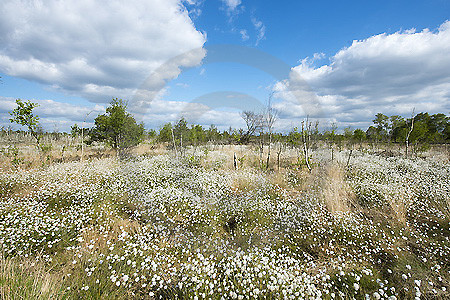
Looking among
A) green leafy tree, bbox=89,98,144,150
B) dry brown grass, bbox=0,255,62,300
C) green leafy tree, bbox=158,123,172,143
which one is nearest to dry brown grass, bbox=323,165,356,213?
dry brown grass, bbox=0,255,62,300

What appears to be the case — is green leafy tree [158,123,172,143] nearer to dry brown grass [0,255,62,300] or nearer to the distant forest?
the distant forest

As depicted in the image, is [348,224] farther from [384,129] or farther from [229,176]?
[384,129]

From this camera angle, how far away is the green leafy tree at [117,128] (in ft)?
53.2

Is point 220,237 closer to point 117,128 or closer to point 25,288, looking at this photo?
point 25,288

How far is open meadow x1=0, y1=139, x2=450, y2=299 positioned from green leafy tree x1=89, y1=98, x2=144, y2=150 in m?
8.52

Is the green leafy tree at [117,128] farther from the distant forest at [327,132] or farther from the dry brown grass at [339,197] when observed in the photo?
the dry brown grass at [339,197]

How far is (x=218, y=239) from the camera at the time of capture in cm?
499

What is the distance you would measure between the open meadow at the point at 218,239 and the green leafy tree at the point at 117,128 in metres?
8.52

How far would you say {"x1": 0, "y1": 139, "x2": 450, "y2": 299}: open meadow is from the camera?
3.09 m

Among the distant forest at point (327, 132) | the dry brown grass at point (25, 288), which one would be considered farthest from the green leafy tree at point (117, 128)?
the dry brown grass at point (25, 288)

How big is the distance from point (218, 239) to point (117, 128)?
15353 millimetres

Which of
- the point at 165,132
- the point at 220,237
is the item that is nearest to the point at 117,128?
the point at 165,132

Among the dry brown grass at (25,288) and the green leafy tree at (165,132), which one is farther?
the green leafy tree at (165,132)

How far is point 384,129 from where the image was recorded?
22438mm
